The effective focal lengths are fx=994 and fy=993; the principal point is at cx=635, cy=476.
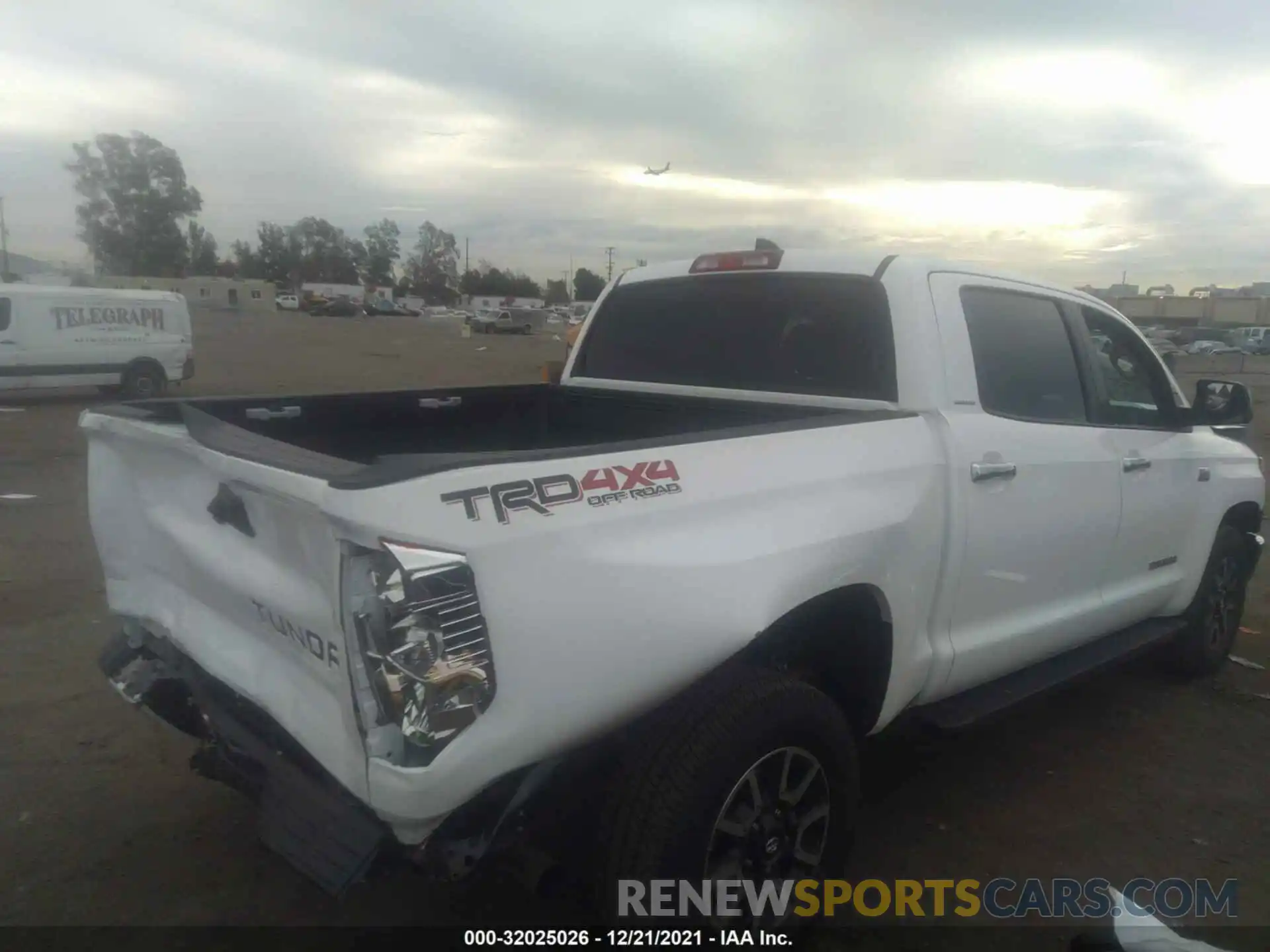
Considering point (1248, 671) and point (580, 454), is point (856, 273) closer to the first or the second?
point (580, 454)

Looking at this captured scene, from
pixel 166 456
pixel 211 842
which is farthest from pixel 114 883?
pixel 166 456

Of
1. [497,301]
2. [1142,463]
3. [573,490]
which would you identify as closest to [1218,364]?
[1142,463]

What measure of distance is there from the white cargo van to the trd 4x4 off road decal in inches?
698

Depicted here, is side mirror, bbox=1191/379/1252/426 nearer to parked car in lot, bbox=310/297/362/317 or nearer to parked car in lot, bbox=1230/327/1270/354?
parked car in lot, bbox=1230/327/1270/354

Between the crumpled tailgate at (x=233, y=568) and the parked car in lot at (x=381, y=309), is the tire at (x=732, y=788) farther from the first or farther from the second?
the parked car in lot at (x=381, y=309)

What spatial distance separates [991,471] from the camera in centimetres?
328

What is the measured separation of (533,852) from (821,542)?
109cm

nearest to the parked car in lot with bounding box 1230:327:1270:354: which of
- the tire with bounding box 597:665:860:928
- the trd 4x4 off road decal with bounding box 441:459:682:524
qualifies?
the tire with bounding box 597:665:860:928

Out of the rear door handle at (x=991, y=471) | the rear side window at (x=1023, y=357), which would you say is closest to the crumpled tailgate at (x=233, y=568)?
the rear door handle at (x=991, y=471)

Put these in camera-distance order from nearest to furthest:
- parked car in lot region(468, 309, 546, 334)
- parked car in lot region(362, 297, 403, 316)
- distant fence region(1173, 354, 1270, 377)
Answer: distant fence region(1173, 354, 1270, 377) < parked car in lot region(468, 309, 546, 334) < parked car in lot region(362, 297, 403, 316)

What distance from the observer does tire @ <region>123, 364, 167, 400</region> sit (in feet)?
59.3

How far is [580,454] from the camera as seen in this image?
2250 mm

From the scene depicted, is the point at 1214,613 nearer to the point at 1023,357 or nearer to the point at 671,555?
the point at 1023,357

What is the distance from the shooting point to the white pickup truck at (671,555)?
2.05 m
